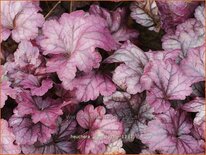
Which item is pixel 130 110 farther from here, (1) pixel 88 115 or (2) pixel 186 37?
(2) pixel 186 37

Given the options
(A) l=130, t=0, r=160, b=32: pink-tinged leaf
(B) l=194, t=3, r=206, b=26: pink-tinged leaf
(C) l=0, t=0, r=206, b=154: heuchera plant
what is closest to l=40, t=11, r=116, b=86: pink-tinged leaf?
(C) l=0, t=0, r=206, b=154: heuchera plant

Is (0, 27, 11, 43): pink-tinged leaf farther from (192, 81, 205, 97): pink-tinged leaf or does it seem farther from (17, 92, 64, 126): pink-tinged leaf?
(192, 81, 205, 97): pink-tinged leaf

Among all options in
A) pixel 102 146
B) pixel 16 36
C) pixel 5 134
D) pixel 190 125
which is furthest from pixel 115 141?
pixel 16 36

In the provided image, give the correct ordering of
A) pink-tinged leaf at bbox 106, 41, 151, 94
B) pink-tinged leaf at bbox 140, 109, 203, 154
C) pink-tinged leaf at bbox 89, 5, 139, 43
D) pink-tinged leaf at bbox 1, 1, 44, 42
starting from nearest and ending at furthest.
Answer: pink-tinged leaf at bbox 140, 109, 203, 154 < pink-tinged leaf at bbox 106, 41, 151, 94 < pink-tinged leaf at bbox 1, 1, 44, 42 < pink-tinged leaf at bbox 89, 5, 139, 43

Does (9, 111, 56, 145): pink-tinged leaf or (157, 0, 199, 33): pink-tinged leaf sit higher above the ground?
(157, 0, 199, 33): pink-tinged leaf

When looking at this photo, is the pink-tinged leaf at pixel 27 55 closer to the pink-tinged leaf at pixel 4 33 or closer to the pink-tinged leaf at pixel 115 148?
the pink-tinged leaf at pixel 4 33

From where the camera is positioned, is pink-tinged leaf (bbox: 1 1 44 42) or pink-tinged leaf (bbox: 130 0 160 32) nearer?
pink-tinged leaf (bbox: 1 1 44 42)

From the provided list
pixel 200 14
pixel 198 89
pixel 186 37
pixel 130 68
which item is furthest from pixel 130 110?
pixel 200 14

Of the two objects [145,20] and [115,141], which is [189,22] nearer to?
[145,20]
